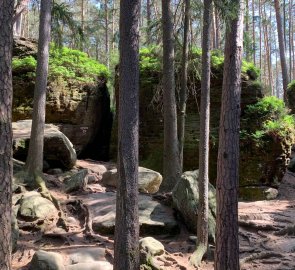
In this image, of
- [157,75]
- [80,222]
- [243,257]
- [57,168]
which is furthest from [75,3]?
[243,257]

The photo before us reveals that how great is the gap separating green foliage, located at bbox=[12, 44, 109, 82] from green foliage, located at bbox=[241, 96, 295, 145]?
7.25 m

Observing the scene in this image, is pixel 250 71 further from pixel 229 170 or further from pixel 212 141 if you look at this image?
pixel 229 170

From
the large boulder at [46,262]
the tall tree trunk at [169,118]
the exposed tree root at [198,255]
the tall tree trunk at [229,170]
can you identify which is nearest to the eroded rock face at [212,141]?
the tall tree trunk at [169,118]

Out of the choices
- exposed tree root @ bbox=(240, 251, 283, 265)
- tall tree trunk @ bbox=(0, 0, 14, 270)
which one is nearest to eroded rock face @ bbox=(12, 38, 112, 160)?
exposed tree root @ bbox=(240, 251, 283, 265)

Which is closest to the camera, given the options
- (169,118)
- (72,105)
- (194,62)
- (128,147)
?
(128,147)

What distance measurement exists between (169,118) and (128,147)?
4987 mm

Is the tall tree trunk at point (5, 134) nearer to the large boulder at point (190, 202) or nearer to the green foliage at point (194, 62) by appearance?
the large boulder at point (190, 202)

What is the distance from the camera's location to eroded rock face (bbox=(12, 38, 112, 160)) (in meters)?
14.9

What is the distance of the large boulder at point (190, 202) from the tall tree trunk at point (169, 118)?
1.45 meters

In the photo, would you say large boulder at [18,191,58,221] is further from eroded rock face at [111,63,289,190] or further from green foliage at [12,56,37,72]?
green foliage at [12,56,37,72]

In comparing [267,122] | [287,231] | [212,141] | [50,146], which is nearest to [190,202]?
[287,231]

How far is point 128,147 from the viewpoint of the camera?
244 inches

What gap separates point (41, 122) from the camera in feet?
35.2

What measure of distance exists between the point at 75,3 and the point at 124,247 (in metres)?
32.0
